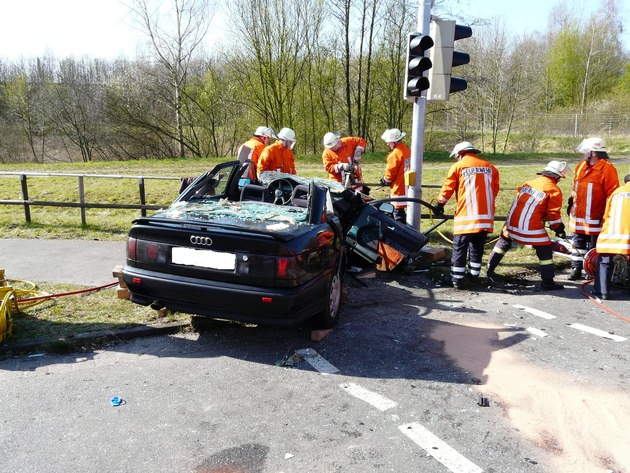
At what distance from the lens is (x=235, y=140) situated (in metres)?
28.5

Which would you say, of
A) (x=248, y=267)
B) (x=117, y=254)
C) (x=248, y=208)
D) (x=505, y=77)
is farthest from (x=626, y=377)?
(x=505, y=77)

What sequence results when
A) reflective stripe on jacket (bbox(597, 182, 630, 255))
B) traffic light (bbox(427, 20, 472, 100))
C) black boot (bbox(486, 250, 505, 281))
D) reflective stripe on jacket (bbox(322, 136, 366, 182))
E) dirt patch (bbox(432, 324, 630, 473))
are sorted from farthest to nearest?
reflective stripe on jacket (bbox(322, 136, 366, 182)), traffic light (bbox(427, 20, 472, 100)), black boot (bbox(486, 250, 505, 281)), reflective stripe on jacket (bbox(597, 182, 630, 255)), dirt patch (bbox(432, 324, 630, 473))

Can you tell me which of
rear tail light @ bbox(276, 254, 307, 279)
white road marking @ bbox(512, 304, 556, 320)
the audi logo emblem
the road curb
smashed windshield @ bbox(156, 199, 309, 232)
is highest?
smashed windshield @ bbox(156, 199, 309, 232)

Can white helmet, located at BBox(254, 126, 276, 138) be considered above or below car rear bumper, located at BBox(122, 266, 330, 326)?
above

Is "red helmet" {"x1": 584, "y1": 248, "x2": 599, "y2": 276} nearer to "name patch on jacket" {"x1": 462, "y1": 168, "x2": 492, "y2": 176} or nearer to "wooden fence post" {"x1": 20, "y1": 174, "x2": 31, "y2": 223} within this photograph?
"name patch on jacket" {"x1": 462, "y1": 168, "x2": 492, "y2": 176}

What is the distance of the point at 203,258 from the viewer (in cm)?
398

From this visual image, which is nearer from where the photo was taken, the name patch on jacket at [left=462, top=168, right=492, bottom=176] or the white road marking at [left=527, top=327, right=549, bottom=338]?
the white road marking at [left=527, top=327, right=549, bottom=338]

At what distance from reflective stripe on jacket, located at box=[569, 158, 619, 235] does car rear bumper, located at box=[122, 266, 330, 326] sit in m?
4.52

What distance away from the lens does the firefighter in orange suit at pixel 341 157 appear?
8.62 m

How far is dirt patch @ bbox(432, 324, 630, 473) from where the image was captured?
2.95 meters

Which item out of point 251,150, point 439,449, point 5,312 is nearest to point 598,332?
point 439,449

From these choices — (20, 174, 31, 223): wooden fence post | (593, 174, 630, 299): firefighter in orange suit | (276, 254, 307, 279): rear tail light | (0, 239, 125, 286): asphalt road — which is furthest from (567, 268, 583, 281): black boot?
(20, 174, 31, 223): wooden fence post

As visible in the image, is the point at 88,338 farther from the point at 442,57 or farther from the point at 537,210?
the point at 442,57

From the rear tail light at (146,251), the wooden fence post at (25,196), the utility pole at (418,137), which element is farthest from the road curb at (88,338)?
the wooden fence post at (25,196)
